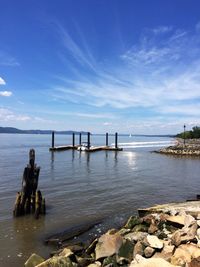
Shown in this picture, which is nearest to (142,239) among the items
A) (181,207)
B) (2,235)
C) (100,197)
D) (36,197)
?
(181,207)

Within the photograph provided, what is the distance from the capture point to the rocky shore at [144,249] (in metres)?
9.23

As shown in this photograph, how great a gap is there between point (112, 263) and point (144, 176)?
22971 millimetres

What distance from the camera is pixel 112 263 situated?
9.61 meters

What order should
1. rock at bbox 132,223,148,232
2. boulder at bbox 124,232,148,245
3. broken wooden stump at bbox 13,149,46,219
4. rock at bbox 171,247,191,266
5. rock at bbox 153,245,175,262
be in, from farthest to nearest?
broken wooden stump at bbox 13,149,46,219
rock at bbox 132,223,148,232
boulder at bbox 124,232,148,245
rock at bbox 153,245,175,262
rock at bbox 171,247,191,266

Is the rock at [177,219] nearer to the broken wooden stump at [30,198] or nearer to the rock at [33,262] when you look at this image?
the rock at [33,262]

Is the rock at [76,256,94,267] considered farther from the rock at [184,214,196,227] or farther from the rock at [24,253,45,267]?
the rock at [184,214,196,227]

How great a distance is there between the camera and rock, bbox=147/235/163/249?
10.0 metres

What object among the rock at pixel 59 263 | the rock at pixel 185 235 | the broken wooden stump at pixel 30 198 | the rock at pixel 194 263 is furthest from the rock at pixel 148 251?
the broken wooden stump at pixel 30 198

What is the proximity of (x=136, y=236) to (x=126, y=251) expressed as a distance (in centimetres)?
108

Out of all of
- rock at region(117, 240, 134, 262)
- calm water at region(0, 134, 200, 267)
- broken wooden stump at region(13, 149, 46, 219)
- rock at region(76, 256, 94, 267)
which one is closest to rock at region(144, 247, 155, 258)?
rock at region(117, 240, 134, 262)

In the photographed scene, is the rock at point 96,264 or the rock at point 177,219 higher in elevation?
the rock at point 177,219

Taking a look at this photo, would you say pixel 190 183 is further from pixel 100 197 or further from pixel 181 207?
pixel 181 207

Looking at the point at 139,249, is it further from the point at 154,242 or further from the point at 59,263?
the point at 59,263

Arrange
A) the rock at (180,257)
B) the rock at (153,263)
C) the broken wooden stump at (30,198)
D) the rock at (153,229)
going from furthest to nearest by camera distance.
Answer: the broken wooden stump at (30,198), the rock at (153,229), the rock at (180,257), the rock at (153,263)
